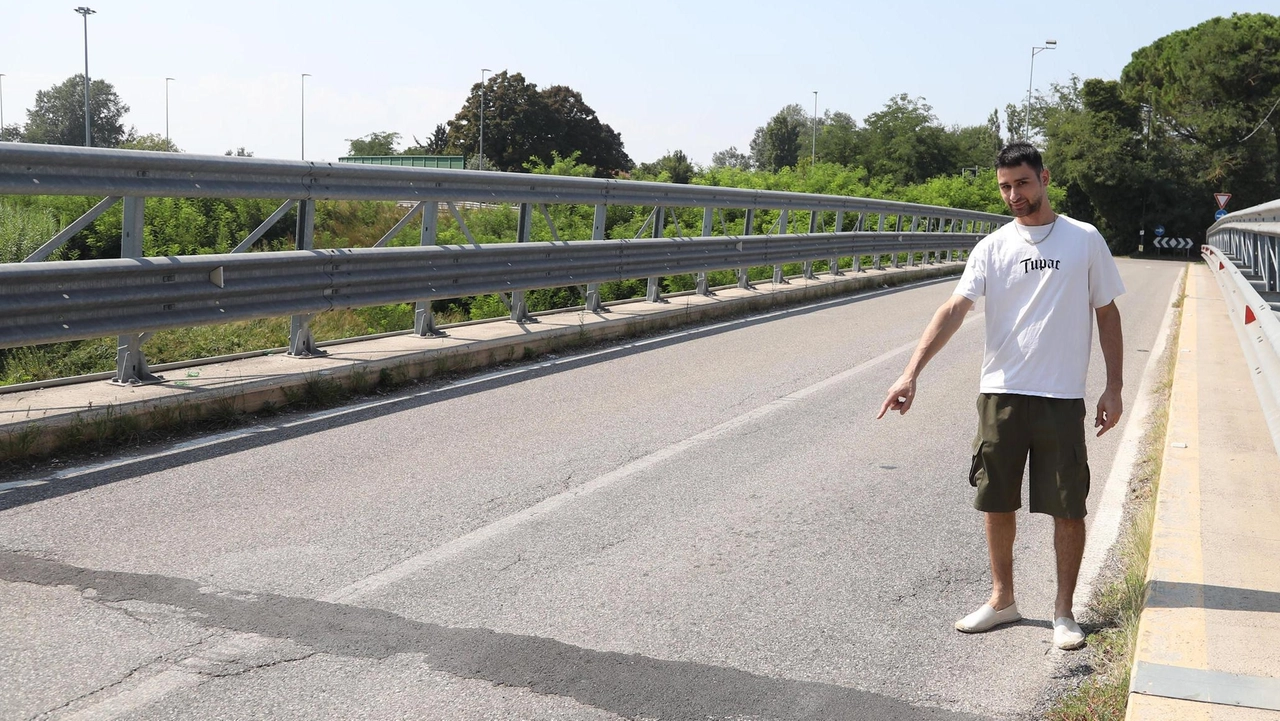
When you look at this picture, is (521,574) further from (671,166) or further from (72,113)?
(72,113)

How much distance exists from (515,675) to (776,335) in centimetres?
904

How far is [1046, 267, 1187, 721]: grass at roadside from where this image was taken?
347cm

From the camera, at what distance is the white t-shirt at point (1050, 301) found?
159 inches

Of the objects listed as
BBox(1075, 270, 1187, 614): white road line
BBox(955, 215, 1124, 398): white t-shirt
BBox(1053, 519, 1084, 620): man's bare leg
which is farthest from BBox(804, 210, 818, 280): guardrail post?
BBox(1053, 519, 1084, 620): man's bare leg

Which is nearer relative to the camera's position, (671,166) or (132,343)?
(132,343)

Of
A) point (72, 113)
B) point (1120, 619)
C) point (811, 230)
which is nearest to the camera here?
point (1120, 619)

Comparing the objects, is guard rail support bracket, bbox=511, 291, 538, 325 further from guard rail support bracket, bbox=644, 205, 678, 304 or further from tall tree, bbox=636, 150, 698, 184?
A: tall tree, bbox=636, 150, 698, 184

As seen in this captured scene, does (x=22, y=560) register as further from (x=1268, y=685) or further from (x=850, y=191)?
(x=850, y=191)

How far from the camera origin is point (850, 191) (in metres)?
43.9

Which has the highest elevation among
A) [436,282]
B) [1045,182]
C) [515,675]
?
[1045,182]

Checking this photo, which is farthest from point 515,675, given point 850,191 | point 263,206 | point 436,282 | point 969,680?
point 850,191

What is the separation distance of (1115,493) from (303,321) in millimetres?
5416

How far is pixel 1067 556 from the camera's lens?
4.09 metres

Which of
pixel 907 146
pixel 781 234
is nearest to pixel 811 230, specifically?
pixel 781 234
